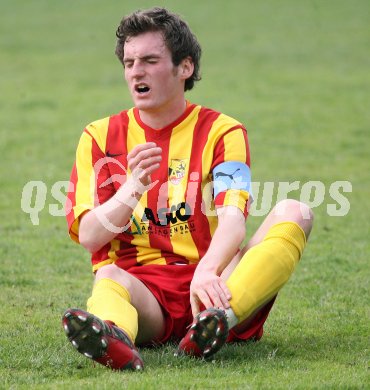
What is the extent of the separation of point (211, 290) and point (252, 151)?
9.81m

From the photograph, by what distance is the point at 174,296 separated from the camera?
549 cm

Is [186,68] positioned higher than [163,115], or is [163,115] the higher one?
[186,68]

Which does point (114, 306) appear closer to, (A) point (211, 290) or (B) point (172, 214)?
(A) point (211, 290)

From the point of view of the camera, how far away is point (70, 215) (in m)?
5.45

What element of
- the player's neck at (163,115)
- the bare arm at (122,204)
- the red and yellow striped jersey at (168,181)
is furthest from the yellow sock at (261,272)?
the player's neck at (163,115)

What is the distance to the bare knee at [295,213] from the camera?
5289 millimetres

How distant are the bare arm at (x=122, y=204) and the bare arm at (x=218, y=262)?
43 cm

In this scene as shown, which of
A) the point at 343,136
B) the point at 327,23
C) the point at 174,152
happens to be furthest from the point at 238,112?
the point at 174,152

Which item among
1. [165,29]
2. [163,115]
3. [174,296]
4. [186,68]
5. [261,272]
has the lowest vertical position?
[174,296]

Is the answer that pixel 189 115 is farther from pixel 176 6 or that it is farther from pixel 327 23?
pixel 176 6

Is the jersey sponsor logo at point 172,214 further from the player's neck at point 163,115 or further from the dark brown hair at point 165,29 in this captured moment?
the dark brown hair at point 165,29

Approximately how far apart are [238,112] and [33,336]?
1190 centimetres

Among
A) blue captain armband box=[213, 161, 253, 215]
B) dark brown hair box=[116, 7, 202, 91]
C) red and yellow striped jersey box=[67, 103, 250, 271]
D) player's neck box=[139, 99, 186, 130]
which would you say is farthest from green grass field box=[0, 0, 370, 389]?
dark brown hair box=[116, 7, 202, 91]
